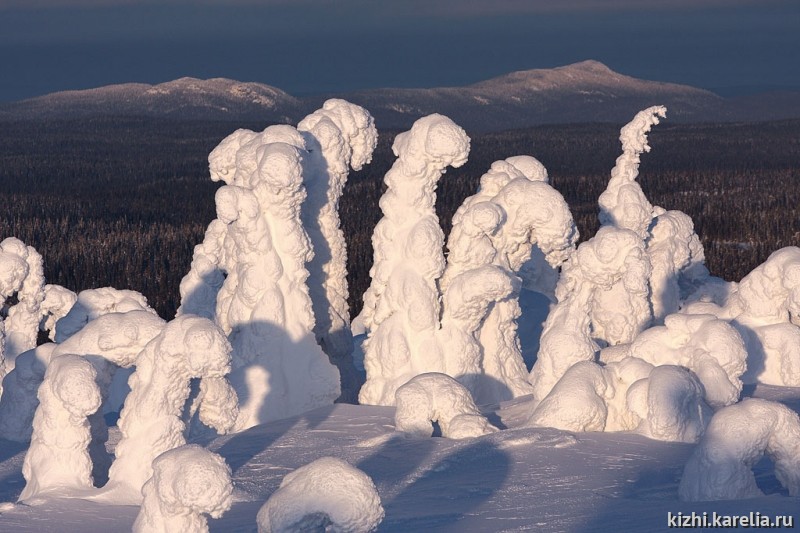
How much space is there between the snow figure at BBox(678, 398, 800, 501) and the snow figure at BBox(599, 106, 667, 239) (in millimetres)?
8815

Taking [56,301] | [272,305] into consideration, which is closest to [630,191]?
[272,305]

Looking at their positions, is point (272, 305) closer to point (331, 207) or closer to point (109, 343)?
point (331, 207)

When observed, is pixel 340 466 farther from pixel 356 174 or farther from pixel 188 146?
pixel 188 146

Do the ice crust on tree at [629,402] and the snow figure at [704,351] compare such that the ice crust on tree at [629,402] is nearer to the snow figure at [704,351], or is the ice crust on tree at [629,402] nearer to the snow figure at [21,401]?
the snow figure at [704,351]

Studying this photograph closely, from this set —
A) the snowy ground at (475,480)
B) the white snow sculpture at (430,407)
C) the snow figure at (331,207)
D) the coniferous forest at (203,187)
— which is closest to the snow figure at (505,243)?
the snow figure at (331,207)

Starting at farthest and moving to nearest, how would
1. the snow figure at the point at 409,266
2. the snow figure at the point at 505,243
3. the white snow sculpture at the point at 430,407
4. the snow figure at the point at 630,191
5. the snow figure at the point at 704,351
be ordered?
the snow figure at the point at 630,191 → the snow figure at the point at 505,243 → the snow figure at the point at 409,266 → the snow figure at the point at 704,351 → the white snow sculpture at the point at 430,407

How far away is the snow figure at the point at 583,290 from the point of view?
15484 mm

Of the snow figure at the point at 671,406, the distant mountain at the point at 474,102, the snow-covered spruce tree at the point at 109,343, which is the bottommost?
the snow figure at the point at 671,406

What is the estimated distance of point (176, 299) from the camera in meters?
36.8

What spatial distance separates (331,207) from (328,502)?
385 inches

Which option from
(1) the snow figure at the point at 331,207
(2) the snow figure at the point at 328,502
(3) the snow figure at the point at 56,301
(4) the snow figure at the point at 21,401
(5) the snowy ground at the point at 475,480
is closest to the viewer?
(2) the snow figure at the point at 328,502

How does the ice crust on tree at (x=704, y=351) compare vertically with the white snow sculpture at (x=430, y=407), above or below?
above

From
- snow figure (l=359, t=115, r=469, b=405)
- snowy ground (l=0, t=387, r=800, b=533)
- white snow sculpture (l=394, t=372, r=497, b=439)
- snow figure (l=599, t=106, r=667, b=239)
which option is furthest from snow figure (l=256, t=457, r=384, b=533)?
snow figure (l=599, t=106, r=667, b=239)

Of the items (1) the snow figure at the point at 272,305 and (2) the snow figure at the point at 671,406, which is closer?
(2) the snow figure at the point at 671,406
